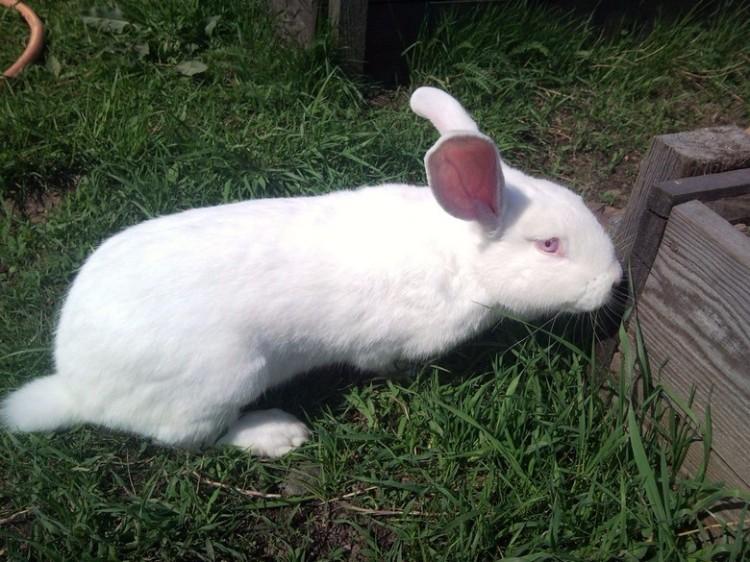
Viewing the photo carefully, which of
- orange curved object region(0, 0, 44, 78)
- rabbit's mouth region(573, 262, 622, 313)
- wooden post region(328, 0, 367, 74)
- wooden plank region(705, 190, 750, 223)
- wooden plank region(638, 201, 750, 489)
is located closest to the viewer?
wooden plank region(638, 201, 750, 489)

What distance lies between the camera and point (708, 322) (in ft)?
7.75

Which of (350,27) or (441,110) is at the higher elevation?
(441,110)

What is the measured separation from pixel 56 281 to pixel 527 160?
2441 millimetres

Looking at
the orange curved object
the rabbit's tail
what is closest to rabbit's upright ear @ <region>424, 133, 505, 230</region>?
the rabbit's tail

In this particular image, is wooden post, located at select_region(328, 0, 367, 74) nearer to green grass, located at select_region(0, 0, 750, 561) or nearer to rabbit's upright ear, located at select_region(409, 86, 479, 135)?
green grass, located at select_region(0, 0, 750, 561)

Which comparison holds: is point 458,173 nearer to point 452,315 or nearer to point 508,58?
point 452,315

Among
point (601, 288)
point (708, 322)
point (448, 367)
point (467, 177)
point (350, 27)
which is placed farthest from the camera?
point (350, 27)

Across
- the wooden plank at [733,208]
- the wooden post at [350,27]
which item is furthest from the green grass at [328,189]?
the wooden plank at [733,208]

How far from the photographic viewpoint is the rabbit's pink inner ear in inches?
95.0

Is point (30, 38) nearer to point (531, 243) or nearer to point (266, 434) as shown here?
point (266, 434)

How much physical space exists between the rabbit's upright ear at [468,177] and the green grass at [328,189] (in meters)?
0.69

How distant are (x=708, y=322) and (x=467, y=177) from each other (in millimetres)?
886

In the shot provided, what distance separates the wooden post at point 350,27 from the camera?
3984 mm

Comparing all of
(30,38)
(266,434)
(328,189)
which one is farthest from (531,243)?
(30,38)
